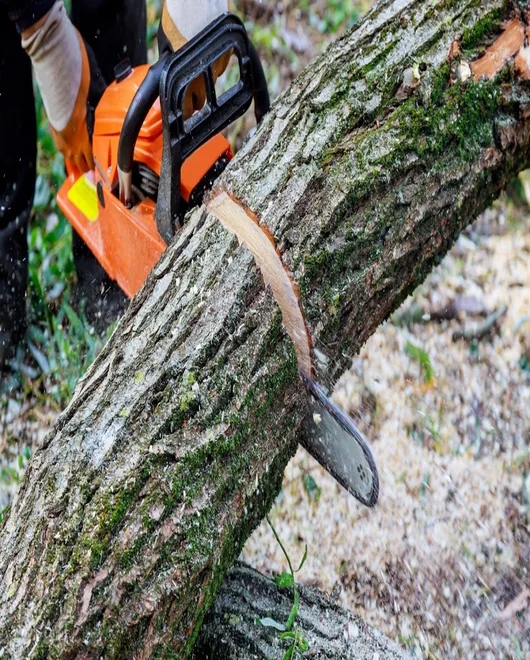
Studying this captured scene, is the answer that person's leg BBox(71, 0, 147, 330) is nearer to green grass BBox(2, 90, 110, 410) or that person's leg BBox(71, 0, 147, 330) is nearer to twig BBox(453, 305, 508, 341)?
green grass BBox(2, 90, 110, 410)

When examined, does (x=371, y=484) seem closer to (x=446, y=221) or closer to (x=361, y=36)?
(x=446, y=221)

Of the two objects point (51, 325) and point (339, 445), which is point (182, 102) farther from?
point (51, 325)

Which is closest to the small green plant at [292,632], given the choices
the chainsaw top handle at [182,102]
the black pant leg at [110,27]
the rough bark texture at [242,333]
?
the rough bark texture at [242,333]

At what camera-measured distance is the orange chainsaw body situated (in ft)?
6.22

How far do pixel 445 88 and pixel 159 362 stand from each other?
946 mm

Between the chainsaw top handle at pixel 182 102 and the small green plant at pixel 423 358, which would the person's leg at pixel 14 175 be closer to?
the chainsaw top handle at pixel 182 102

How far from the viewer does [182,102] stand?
1685 millimetres

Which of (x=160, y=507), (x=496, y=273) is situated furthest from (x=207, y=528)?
(x=496, y=273)

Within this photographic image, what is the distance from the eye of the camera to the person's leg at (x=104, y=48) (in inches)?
99.7

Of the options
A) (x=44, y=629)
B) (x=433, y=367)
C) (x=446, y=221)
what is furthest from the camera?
(x=433, y=367)

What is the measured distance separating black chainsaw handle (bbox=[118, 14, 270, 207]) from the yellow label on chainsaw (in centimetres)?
31

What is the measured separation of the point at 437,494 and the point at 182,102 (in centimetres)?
145

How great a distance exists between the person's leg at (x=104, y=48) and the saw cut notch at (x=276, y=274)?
1.05 metres

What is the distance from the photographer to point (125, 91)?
199cm
